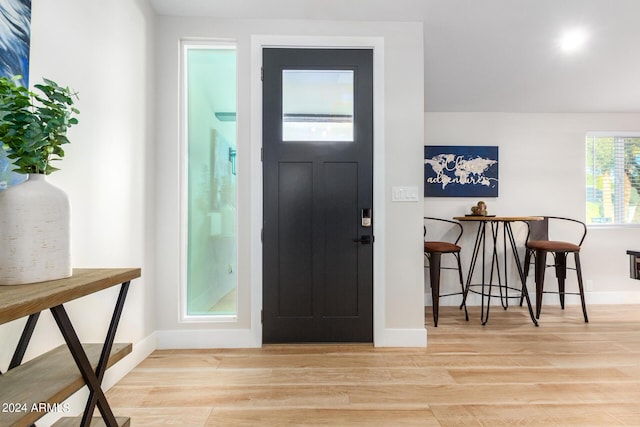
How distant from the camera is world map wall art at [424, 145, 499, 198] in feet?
12.6

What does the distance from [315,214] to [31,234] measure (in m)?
1.85

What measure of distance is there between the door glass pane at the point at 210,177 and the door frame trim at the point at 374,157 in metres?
0.19

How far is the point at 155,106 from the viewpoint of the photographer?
8.73 feet

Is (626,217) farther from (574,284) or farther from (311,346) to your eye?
(311,346)

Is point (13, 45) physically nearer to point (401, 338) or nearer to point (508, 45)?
point (401, 338)

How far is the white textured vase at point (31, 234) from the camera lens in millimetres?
1059

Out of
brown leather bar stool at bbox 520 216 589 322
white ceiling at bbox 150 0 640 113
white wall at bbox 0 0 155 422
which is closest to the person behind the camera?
white wall at bbox 0 0 155 422

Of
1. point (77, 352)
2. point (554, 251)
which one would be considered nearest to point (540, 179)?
point (554, 251)

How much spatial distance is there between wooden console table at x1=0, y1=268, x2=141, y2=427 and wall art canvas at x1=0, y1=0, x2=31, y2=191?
443 mm

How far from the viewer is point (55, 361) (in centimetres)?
129

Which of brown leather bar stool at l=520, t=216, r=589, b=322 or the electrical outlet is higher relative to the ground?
brown leather bar stool at l=520, t=216, r=589, b=322

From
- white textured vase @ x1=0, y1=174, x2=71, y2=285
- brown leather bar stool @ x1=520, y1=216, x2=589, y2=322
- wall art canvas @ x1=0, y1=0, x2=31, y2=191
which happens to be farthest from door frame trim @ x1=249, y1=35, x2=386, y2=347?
brown leather bar stool @ x1=520, y1=216, x2=589, y2=322

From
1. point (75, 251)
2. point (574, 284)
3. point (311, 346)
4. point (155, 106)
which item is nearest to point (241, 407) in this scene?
point (311, 346)

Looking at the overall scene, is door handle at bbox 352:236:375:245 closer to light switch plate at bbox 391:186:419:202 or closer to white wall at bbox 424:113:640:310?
light switch plate at bbox 391:186:419:202
